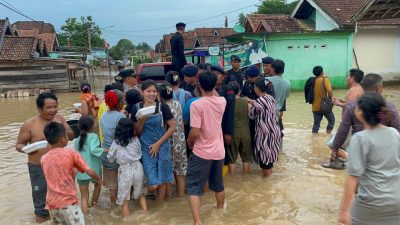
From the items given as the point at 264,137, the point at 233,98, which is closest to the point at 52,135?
the point at 233,98

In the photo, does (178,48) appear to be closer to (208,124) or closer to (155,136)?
(155,136)

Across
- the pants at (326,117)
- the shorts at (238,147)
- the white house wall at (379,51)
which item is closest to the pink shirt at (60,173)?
the shorts at (238,147)

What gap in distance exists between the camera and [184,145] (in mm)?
5316

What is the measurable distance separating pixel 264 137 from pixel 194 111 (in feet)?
7.01

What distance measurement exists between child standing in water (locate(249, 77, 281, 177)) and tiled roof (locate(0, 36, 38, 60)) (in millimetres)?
21198

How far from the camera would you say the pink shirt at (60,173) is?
3.69m

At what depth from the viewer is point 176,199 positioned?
5.43m

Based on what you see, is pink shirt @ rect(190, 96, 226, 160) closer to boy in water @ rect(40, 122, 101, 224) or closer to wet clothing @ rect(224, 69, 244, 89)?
boy in water @ rect(40, 122, 101, 224)

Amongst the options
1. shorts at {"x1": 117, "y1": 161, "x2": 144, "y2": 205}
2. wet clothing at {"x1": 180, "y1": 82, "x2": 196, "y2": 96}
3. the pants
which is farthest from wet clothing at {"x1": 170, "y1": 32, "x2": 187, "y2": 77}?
the pants

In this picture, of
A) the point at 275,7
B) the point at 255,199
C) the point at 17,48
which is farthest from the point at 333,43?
the point at 275,7

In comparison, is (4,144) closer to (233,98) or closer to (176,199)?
(176,199)

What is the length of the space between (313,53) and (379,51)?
3.95 metres

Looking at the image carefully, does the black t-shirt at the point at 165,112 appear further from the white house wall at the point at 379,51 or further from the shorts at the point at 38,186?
the white house wall at the point at 379,51

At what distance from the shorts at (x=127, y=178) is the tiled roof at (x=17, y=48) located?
21.6 metres
